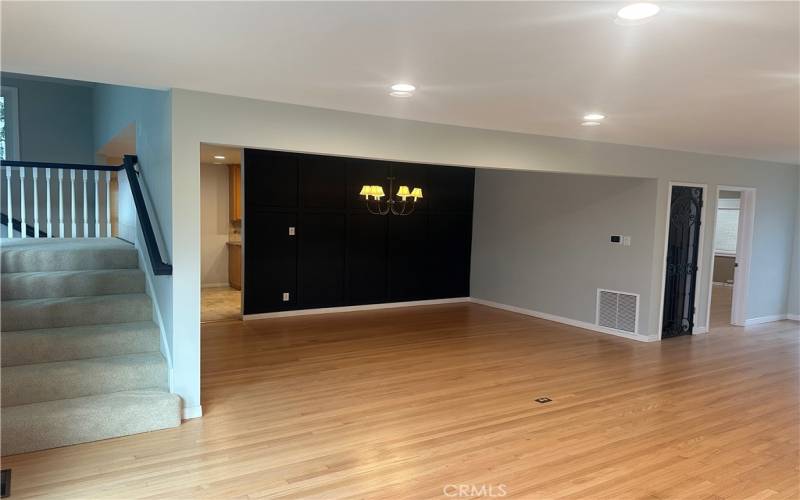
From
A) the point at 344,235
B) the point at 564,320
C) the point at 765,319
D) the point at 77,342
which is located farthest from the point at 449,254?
the point at 77,342

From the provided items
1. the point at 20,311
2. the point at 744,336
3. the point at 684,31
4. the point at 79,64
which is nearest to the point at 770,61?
the point at 684,31

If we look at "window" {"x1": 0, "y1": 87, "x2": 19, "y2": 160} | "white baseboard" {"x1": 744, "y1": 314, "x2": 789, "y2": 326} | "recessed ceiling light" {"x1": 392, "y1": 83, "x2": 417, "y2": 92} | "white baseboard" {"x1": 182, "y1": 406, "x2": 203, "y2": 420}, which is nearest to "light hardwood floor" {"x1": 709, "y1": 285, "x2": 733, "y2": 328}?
"white baseboard" {"x1": 744, "y1": 314, "x2": 789, "y2": 326}

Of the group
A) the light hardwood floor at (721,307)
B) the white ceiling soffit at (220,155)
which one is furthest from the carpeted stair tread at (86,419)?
the light hardwood floor at (721,307)

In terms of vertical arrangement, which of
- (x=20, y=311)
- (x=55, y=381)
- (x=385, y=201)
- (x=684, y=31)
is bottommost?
(x=55, y=381)

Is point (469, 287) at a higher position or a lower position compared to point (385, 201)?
lower

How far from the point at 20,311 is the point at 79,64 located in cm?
199

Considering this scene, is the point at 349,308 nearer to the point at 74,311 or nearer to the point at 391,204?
the point at 391,204

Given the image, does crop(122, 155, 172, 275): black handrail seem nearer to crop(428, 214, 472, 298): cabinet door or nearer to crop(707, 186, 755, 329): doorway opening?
crop(428, 214, 472, 298): cabinet door

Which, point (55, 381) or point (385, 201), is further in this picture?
point (385, 201)

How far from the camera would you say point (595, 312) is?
720 cm

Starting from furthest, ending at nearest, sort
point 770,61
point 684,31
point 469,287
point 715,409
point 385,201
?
point 469,287
point 385,201
point 715,409
point 770,61
point 684,31

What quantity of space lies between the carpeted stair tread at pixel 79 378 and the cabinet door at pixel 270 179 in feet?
12.0

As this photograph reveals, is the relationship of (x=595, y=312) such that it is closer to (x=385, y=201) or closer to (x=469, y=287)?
(x=469, y=287)

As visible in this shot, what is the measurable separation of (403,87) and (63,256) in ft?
11.4
